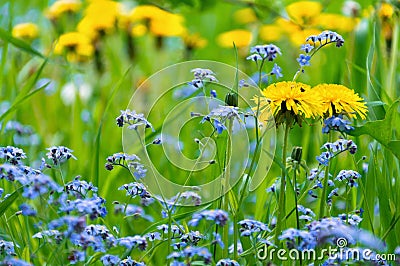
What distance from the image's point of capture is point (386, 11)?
2.61m

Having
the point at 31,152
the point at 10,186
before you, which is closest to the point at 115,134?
the point at 31,152

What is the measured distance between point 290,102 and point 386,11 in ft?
4.14

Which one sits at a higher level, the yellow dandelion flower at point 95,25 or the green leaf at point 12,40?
the yellow dandelion flower at point 95,25

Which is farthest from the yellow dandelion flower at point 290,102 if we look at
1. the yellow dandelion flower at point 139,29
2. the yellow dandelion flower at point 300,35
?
the yellow dandelion flower at point 139,29

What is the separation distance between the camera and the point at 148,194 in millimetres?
1541

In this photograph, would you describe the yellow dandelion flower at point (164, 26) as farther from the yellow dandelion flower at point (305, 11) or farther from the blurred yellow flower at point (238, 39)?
the yellow dandelion flower at point (305, 11)

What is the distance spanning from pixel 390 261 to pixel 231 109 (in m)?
0.50

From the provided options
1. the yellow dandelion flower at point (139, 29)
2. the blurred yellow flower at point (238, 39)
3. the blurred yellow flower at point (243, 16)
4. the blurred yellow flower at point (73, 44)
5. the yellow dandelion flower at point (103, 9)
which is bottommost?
the blurred yellow flower at point (73, 44)

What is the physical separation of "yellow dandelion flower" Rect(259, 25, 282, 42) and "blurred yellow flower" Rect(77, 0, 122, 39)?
69 centimetres

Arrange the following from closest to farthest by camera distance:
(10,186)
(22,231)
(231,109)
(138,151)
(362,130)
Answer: (231,109) < (362,130) < (22,231) < (10,186) < (138,151)

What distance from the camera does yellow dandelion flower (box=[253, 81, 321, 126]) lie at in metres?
1.49

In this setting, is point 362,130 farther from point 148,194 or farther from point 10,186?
point 10,186

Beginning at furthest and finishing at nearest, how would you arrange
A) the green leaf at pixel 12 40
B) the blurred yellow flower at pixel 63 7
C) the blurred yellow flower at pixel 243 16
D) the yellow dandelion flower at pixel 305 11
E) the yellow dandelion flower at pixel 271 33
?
the blurred yellow flower at pixel 243 16 < the yellow dandelion flower at pixel 271 33 < the blurred yellow flower at pixel 63 7 < the yellow dandelion flower at pixel 305 11 < the green leaf at pixel 12 40

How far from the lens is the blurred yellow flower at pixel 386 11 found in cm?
259
